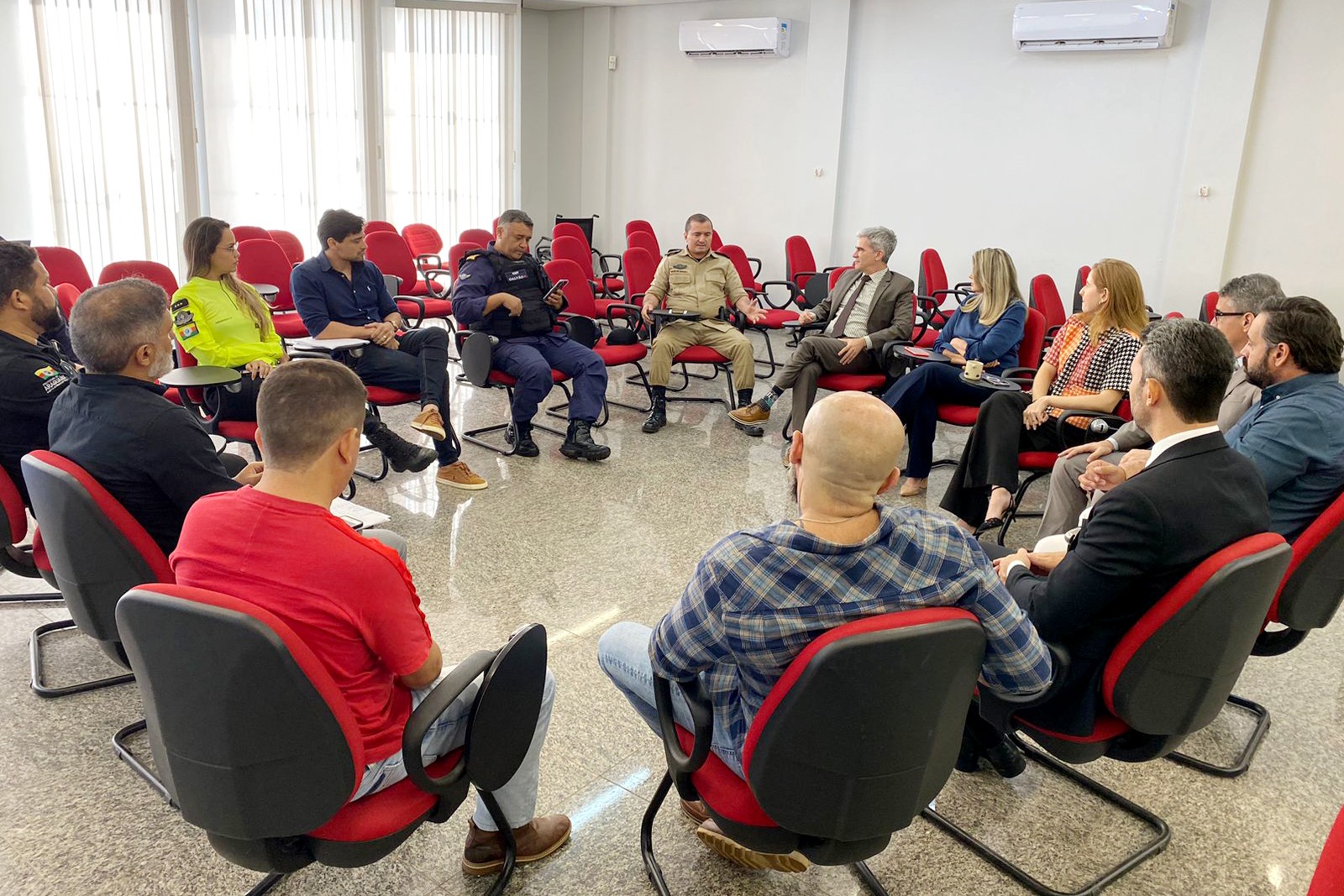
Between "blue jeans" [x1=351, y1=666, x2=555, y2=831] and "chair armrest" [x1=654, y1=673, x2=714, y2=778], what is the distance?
256mm

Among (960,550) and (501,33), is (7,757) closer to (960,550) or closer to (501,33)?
(960,550)

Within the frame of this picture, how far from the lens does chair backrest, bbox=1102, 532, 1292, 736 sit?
5.65 ft

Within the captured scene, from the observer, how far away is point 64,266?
522cm

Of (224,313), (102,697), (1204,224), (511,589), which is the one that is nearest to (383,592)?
(102,697)

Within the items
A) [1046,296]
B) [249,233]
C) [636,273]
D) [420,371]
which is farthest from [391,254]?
[1046,296]

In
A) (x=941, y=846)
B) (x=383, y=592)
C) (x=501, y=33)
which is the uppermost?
(x=501, y=33)

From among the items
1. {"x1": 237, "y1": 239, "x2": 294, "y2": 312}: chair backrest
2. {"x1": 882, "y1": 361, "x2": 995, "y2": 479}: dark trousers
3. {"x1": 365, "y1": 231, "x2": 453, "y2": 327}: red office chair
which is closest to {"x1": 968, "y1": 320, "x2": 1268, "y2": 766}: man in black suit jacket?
{"x1": 882, "y1": 361, "x2": 995, "y2": 479}: dark trousers

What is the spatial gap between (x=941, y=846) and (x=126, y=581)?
1.95 meters

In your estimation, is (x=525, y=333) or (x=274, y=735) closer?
(x=274, y=735)

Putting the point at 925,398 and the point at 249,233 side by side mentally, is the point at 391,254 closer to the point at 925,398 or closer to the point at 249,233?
the point at 249,233

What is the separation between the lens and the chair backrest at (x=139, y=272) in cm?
448

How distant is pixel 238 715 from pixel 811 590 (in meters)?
0.89

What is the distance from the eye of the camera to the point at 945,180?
8617 mm

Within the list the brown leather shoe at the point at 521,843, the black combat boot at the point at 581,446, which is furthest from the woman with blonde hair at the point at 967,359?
the brown leather shoe at the point at 521,843
